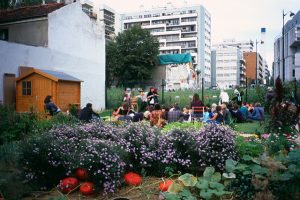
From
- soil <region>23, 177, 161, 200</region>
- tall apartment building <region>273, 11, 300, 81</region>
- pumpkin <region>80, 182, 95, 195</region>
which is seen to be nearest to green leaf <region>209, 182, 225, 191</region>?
soil <region>23, 177, 161, 200</region>

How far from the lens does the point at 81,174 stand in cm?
555

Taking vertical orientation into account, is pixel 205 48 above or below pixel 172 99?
above

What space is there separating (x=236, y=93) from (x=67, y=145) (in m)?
17.3

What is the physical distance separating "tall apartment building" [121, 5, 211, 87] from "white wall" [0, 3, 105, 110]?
251ft

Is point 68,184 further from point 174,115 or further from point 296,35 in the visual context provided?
point 296,35

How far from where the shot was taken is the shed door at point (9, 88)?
1892 centimetres

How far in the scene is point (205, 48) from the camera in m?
114

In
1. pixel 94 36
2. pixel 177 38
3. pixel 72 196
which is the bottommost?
pixel 72 196

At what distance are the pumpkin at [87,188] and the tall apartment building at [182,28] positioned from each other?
322 feet

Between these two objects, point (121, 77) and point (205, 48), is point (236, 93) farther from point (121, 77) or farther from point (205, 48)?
point (205, 48)

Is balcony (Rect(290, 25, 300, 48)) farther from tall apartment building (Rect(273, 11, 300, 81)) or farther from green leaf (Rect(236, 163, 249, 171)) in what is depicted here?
green leaf (Rect(236, 163, 249, 171))

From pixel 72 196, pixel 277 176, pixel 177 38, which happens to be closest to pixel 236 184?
pixel 277 176

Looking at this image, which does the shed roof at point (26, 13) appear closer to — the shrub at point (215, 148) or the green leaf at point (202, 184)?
the shrub at point (215, 148)

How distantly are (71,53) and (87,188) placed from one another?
20293 millimetres
